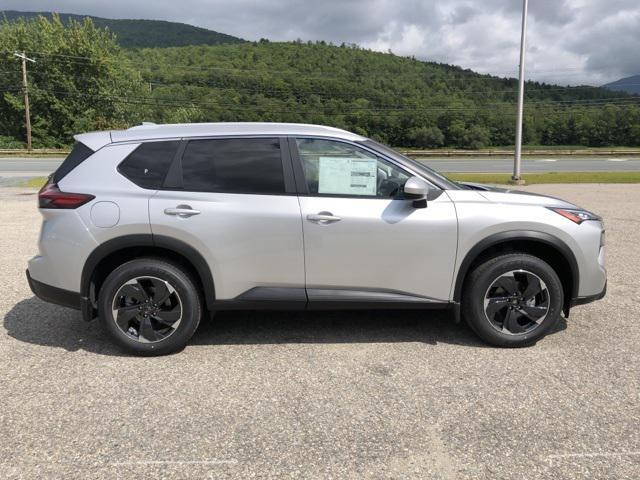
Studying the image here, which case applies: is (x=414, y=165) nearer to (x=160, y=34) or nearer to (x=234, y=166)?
(x=234, y=166)

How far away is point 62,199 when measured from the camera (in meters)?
3.70

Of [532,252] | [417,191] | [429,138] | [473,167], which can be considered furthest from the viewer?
[429,138]

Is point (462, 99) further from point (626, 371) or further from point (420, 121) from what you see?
point (626, 371)

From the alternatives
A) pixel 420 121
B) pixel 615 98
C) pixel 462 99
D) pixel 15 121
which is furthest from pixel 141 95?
pixel 615 98

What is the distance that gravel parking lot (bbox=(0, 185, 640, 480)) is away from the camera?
255 centimetres

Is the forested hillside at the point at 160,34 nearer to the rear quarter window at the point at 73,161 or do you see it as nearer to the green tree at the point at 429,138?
the green tree at the point at 429,138

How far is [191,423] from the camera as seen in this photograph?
2.91 meters

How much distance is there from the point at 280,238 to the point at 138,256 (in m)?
1.12

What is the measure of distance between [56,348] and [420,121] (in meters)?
68.4

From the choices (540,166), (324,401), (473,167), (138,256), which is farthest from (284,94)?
(324,401)

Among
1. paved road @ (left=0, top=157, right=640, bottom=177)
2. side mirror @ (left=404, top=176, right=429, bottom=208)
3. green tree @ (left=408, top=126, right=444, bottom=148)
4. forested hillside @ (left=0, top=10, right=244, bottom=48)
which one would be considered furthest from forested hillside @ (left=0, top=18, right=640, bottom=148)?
forested hillside @ (left=0, top=10, right=244, bottom=48)

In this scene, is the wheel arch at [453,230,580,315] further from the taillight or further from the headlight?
the taillight

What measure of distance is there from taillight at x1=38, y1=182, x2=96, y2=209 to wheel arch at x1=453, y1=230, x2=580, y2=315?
282 cm

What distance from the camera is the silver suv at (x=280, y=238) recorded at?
3.69 m
